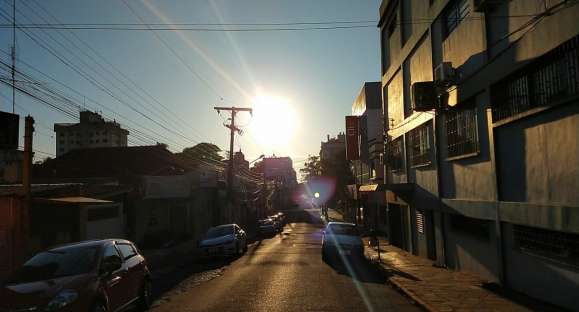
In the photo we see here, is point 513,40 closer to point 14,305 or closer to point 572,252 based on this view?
point 572,252

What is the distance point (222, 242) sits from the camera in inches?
888

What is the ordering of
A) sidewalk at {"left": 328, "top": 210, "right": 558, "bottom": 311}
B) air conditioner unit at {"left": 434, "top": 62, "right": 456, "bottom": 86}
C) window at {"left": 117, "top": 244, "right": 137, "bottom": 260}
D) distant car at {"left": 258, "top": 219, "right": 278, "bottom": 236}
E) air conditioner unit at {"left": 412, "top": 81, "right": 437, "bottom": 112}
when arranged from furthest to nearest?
distant car at {"left": 258, "top": 219, "right": 278, "bottom": 236} < air conditioner unit at {"left": 412, "top": 81, "right": 437, "bottom": 112} < air conditioner unit at {"left": 434, "top": 62, "right": 456, "bottom": 86} < sidewalk at {"left": 328, "top": 210, "right": 558, "bottom": 311} < window at {"left": 117, "top": 244, "right": 137, "bottom": 260}

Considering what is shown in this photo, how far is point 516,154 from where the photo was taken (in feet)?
36.8

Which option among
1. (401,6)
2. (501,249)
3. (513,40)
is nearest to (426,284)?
(501,249)

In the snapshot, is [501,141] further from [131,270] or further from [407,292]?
[131,270]

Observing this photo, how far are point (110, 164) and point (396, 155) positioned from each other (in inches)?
887

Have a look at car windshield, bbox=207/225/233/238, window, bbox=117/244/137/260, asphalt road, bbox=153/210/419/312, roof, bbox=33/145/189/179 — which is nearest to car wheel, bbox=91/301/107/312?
window, bbox=117/244/137/260

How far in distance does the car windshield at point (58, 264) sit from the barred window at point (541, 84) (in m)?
8.98

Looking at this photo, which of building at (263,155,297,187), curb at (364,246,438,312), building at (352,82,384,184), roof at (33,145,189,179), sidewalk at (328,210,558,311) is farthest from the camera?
building at (263,155,297,187)

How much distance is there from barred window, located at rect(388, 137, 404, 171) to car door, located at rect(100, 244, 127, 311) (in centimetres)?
1766

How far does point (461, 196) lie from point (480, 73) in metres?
4.20

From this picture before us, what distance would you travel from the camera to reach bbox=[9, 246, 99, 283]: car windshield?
8266mm

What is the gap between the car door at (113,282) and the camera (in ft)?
27.6

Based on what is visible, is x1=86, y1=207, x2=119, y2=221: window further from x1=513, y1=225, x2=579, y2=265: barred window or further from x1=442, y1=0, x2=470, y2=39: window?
x1=513, y1=225, x2=579, y2=265: barred window
